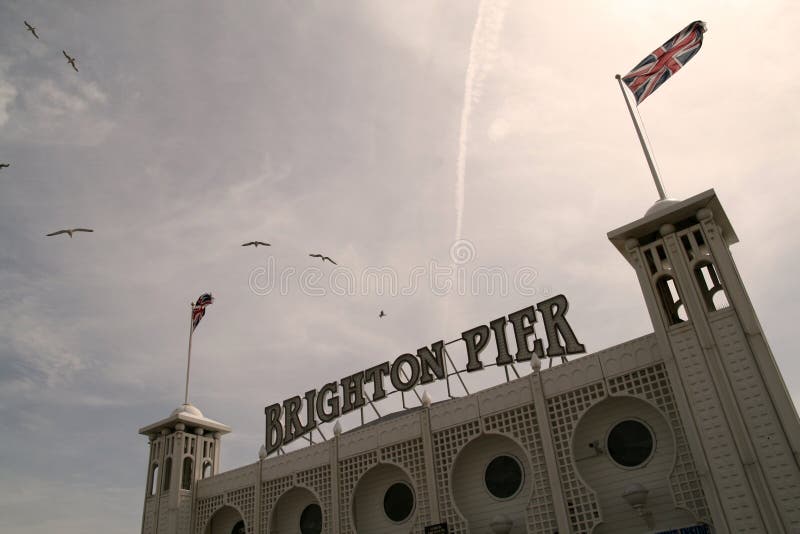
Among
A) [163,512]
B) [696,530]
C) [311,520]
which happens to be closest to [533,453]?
[696,530]

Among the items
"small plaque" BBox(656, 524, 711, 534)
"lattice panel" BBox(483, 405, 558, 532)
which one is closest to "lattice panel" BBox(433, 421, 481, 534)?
"lattice panel" BBox(483, 405, 558, 532)

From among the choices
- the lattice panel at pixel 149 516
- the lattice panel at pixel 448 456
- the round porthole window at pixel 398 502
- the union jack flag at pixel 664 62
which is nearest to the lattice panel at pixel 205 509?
the lattice panel at pixel 149 516

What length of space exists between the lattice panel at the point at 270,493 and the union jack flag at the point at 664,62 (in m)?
29.6

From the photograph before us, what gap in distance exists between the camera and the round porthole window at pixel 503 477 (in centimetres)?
2864

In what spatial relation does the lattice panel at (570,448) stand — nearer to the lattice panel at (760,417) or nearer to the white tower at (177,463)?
the lattice panel at (760,417)

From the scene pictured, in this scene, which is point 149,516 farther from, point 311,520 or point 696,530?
point 696,530

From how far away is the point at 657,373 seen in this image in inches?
1005

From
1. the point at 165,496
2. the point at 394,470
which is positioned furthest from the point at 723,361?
the point at 165,496

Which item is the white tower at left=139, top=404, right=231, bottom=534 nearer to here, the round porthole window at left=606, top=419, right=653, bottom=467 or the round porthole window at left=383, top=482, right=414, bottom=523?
the round porthole window at left=383, top=482, right=414, bottom=523

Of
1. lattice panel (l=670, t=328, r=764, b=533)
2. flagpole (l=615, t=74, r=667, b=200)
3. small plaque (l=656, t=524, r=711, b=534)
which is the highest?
flagpole (l=615, t=74, r=667, b=200)

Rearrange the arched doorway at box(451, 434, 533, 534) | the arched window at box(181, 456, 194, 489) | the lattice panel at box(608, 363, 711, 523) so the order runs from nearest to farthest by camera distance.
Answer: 1. the lattice panel at box(608, 363, 711, 523)
2. the arched doorway at box(451, 434, 533, 534)
3. the arched window at box(181, 456, 194, 489)

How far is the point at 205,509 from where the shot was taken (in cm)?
4112

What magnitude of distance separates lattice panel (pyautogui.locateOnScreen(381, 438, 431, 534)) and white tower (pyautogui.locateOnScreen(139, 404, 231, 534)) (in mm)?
17709

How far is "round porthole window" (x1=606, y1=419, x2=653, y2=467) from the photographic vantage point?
83.4 feet
